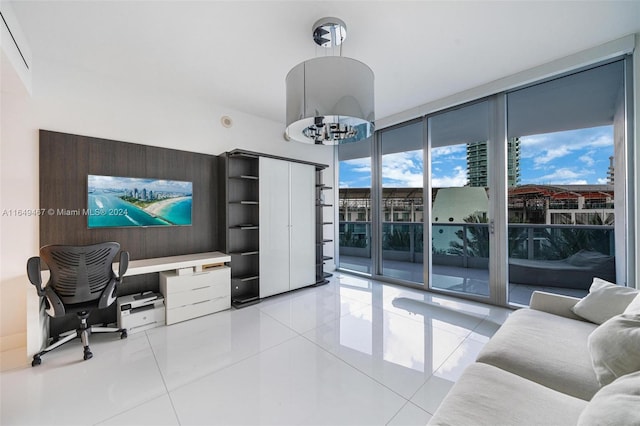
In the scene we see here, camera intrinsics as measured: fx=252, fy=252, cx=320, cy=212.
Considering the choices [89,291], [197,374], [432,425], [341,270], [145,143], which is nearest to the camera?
[432,425]

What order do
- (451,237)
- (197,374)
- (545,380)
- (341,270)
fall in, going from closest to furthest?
(545,380) < (197,374) < (451,237) < (341,270)

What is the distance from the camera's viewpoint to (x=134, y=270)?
105 inches

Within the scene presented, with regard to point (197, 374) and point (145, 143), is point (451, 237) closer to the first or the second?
point (197, 374)

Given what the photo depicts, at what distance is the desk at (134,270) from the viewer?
87.3 inches

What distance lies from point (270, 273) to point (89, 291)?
2020 mm

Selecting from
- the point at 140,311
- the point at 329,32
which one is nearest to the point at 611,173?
the point at 329,32

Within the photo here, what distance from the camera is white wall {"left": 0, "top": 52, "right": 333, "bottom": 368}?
2414 mm

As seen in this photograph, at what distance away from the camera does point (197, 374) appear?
201cm

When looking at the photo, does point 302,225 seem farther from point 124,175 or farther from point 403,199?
point 124,175

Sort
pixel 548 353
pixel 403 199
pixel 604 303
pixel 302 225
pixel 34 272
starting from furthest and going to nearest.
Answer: pixel 403 199 → pixel 302 225 → pixel 34 272 → pixel 604 303 → pixel 548 353

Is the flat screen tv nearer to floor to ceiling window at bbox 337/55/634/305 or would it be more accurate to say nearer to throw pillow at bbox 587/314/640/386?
floor to ceiling window at bbox 337/55/634/305

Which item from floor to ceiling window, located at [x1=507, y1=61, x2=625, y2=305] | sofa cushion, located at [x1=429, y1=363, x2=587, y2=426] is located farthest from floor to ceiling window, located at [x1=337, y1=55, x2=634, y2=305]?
sofa cushion, located at [x1=429, y1=363, x2=587, y2=426]

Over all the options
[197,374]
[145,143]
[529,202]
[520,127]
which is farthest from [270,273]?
[520,127]

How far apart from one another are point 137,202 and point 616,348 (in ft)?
13.5
